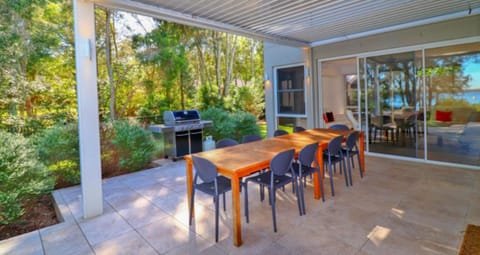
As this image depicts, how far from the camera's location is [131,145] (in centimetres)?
502

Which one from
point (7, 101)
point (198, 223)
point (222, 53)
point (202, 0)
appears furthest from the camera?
point (222, 53)

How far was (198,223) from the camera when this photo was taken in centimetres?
284

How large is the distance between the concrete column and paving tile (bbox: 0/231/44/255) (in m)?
0.53

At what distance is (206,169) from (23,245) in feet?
6.36

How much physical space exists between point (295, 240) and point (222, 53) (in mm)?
11138

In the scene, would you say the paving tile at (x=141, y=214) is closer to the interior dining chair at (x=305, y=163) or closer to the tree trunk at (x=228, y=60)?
the interior dining chair at (x=305, y=163)

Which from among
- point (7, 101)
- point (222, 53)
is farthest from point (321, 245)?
point (222, 53)

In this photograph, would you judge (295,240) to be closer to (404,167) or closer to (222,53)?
(404,167)

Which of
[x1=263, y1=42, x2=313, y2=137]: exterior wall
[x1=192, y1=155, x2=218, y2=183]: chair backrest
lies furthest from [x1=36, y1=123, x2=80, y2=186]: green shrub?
[x1=263, y1=42, x2=313, y2=137]: exterior wall

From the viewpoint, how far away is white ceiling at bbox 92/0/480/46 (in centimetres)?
346

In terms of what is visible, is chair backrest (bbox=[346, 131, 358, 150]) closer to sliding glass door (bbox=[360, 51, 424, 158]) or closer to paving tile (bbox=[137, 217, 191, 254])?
sliding glass door (bbox=[360, 51, 424, 158])

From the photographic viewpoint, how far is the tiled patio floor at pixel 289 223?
2.34 meters

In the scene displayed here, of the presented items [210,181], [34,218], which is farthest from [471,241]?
[34,218]

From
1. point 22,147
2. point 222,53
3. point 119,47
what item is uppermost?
point 222,53
